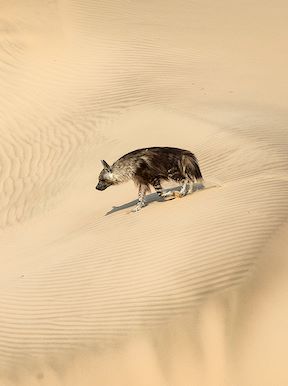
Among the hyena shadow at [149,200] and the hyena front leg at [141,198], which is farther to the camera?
the hyena shadow at [149,200]

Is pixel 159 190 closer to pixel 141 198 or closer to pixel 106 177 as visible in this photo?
pixel 141 198

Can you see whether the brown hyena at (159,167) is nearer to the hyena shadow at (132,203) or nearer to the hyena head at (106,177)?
the hyena head at (106,177)

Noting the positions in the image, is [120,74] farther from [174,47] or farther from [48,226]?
[48,226]

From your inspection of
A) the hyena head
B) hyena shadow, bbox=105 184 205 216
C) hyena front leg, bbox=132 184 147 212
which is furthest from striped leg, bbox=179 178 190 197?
the hyena head

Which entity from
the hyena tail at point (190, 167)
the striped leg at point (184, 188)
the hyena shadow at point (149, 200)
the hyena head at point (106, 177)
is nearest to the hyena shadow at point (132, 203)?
the hyena shadow at point (149, 200)

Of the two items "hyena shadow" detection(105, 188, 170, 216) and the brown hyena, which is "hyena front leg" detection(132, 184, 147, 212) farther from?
"hyena shadow" detection(105, 188, 170, 216)

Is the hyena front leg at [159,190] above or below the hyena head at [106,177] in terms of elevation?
below

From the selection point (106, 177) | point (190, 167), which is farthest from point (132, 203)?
point (190, 167)

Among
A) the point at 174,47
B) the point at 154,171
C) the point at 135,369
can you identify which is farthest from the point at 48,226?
the point at 174,47

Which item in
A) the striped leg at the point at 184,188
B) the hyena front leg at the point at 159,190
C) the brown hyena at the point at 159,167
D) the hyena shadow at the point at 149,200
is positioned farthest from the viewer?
the hyena shadow at the point at 149,200
